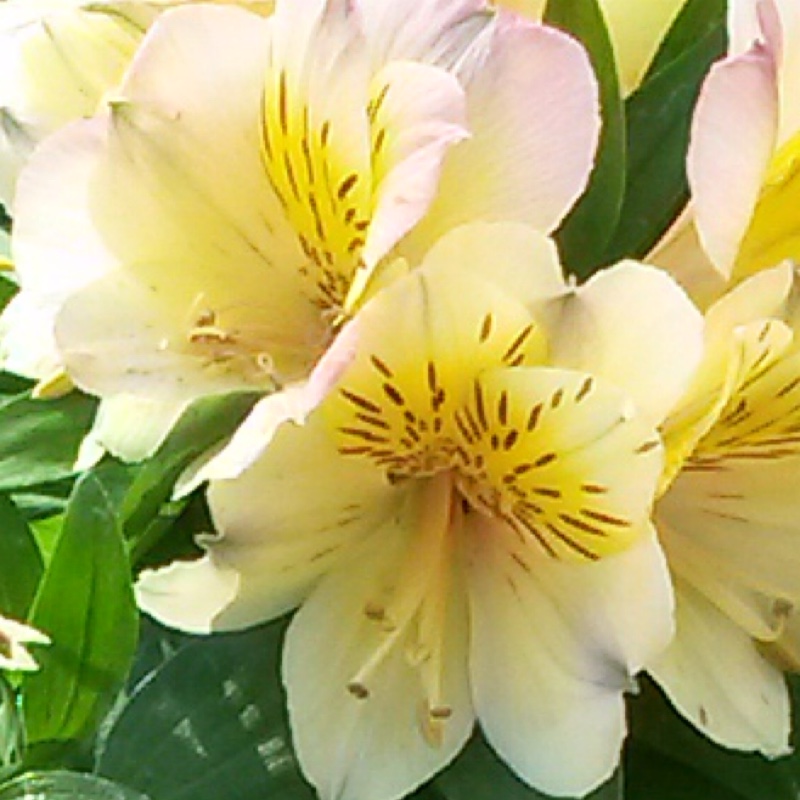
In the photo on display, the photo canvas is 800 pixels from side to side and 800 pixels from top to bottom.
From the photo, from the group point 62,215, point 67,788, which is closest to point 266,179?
point 62,215

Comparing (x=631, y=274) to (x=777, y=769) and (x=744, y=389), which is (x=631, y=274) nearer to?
(x=744, y=389)

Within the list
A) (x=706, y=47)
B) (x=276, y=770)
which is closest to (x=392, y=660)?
(x=276, y=770)

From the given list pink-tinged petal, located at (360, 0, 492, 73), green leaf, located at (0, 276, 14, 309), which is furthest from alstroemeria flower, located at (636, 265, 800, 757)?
green leaf, located at (0, 276, 14, 309)

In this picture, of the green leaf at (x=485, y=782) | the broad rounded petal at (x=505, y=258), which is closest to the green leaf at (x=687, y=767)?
the green leaf at (x=485, y=782)

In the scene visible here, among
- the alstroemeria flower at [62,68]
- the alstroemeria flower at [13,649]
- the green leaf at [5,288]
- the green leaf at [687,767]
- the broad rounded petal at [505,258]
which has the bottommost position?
the green leaf at [687,767]

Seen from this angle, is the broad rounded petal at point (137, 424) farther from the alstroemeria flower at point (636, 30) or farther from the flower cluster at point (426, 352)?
the alstroemeria flower at point (636, 30)

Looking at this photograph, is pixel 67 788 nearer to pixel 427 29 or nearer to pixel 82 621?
pixel 82 621

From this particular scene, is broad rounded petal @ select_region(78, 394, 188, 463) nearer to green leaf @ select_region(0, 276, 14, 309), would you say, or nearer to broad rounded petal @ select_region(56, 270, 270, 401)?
broad rounded petal @ select_region(56, 270, 270, 401)
